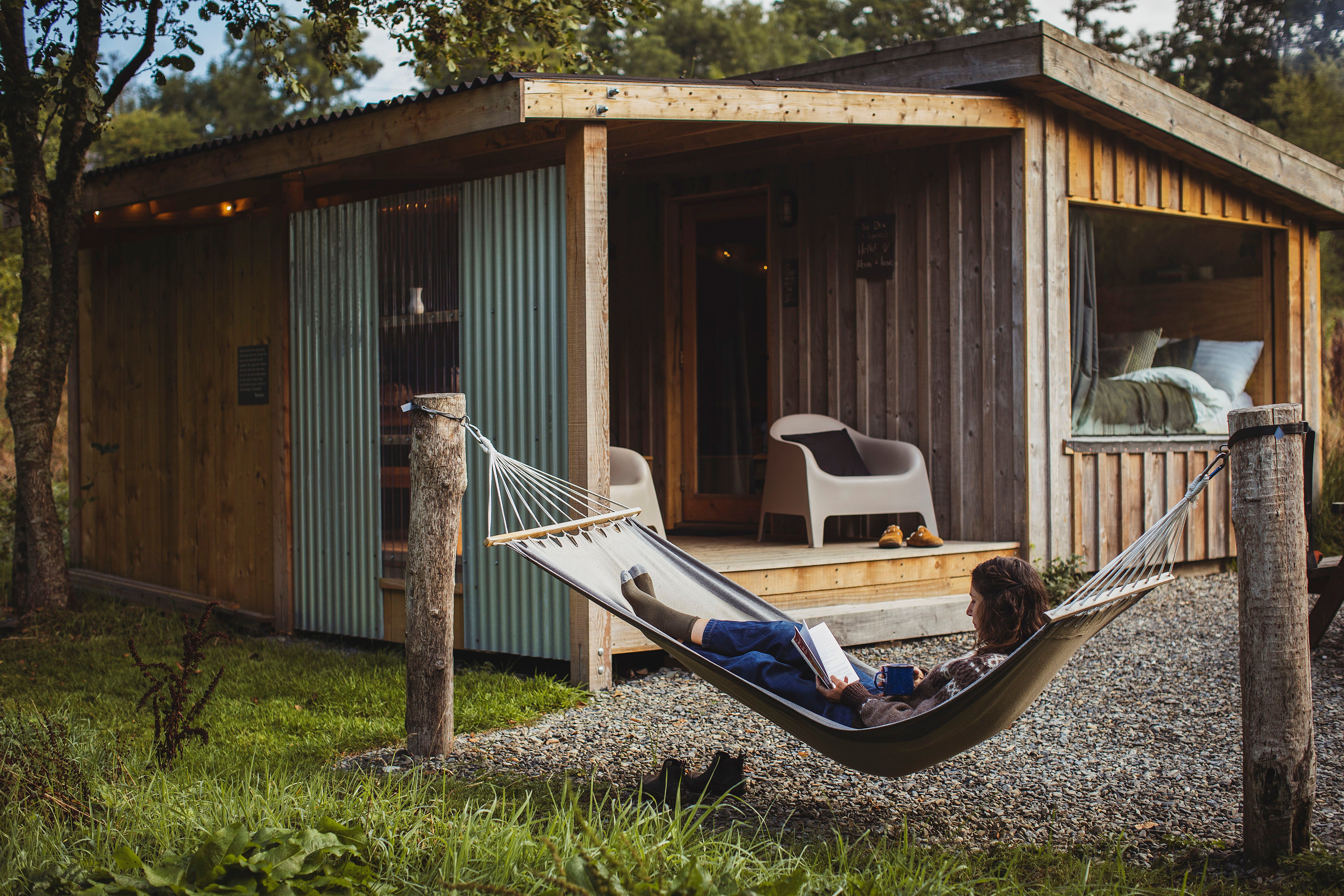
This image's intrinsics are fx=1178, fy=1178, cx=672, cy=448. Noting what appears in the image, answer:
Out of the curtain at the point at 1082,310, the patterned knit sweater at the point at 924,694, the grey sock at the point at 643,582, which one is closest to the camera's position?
the patterned knit sweater at the point at 924,694

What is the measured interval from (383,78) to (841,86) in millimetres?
24332

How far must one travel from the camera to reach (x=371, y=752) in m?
3.68

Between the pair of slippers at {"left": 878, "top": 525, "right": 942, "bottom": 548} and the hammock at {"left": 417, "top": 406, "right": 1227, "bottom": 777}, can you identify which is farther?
the pair of slippers at {"left": 878, "top": 525, "right": 942, "bottom": 548}

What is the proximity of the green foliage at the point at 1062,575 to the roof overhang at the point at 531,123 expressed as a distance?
7.30 ft

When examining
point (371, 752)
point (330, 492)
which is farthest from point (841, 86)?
point (371, 752)

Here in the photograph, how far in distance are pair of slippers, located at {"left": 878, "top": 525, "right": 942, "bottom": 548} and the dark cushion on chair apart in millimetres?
534

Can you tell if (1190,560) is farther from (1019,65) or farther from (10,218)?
(10,218)

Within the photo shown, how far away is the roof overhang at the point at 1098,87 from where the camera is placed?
5.66 metres

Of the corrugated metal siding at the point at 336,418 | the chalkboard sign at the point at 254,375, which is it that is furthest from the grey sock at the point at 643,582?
the chalkboard sign at the point at 254,375

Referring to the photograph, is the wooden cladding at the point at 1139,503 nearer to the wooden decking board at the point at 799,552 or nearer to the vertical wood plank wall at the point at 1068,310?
the vertical wood plank wall at the point at 1068,310

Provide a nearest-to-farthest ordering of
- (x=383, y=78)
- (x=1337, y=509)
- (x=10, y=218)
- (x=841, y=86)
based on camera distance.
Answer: (x=1337, y=509), (x=841, y=86), (x=10, y=218), (x=383, y=78)

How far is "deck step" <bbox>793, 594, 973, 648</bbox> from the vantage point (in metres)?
5.27

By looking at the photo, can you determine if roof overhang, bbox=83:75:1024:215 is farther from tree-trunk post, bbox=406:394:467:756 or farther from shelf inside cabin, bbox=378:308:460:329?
tree-trunk post, bbox=406:394:467:756

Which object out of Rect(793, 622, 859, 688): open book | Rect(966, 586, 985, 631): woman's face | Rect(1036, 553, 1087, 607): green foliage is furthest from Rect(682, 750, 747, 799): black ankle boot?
Rect(1036, 553, 1087, 607): green foliage
